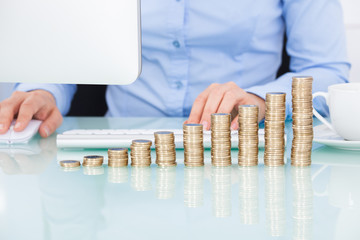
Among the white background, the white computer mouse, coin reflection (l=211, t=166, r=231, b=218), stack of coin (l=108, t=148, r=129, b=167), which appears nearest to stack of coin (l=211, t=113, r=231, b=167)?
coin reflection (l=211, t=166, r=231, b=218)

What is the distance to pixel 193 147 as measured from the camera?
0.84 metres

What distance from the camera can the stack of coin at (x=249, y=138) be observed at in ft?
2.75

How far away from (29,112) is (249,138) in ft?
1.63

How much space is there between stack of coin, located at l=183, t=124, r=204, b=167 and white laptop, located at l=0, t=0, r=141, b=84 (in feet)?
0.40

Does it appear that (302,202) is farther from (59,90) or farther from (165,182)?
(59,90)

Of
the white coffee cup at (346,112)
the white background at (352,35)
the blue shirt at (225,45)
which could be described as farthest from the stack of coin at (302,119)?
the white background at (352,35)

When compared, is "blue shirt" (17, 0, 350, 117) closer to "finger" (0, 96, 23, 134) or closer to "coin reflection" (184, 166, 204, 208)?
"finger" (0, 96, 23, 134)

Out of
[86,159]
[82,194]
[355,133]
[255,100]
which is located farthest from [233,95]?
[82,194]

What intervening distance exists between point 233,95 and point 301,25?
0.52 m

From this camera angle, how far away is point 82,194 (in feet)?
2.30

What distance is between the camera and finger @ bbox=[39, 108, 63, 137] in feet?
3.73

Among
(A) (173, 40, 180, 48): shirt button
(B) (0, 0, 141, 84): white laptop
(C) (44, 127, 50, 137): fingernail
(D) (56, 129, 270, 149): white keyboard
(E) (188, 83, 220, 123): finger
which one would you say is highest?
(B) (0, 0, 141, 84): white laptop

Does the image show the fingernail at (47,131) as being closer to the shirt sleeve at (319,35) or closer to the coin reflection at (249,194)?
the coin reflection at (249,194)

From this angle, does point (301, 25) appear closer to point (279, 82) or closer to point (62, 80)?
point (279, 82)
